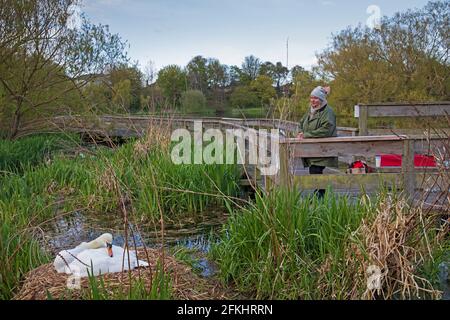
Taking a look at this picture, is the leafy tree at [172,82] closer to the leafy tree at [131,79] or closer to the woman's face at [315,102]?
the leafy tree at [131,79]

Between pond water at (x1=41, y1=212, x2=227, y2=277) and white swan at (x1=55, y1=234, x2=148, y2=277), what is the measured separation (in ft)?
2.27

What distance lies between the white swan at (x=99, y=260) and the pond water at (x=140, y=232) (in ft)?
2.27

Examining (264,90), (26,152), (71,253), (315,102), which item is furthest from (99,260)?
(26,152)

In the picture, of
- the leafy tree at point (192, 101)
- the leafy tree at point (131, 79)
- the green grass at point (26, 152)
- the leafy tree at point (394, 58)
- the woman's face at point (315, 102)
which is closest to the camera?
the woman's face at point (315, 102)

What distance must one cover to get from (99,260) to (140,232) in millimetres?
1219

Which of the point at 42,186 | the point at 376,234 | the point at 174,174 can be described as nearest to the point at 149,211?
the point at 174,174

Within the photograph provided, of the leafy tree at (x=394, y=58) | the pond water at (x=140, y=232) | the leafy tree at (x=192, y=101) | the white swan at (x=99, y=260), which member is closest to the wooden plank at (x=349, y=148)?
the pond water at (x=140, y=232)

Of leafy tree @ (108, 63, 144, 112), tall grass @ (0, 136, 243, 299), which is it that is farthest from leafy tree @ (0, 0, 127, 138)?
tall grass @ (0, 136, 243, 299)

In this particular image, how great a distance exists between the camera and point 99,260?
3369 mm

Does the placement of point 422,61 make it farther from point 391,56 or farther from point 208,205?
point 208,205

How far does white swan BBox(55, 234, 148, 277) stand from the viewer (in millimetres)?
3312

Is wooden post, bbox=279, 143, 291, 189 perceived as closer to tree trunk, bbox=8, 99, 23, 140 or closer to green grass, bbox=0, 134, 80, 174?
green grass, bbox=0, 134, 80, 174

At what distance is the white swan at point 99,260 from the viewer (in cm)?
331
